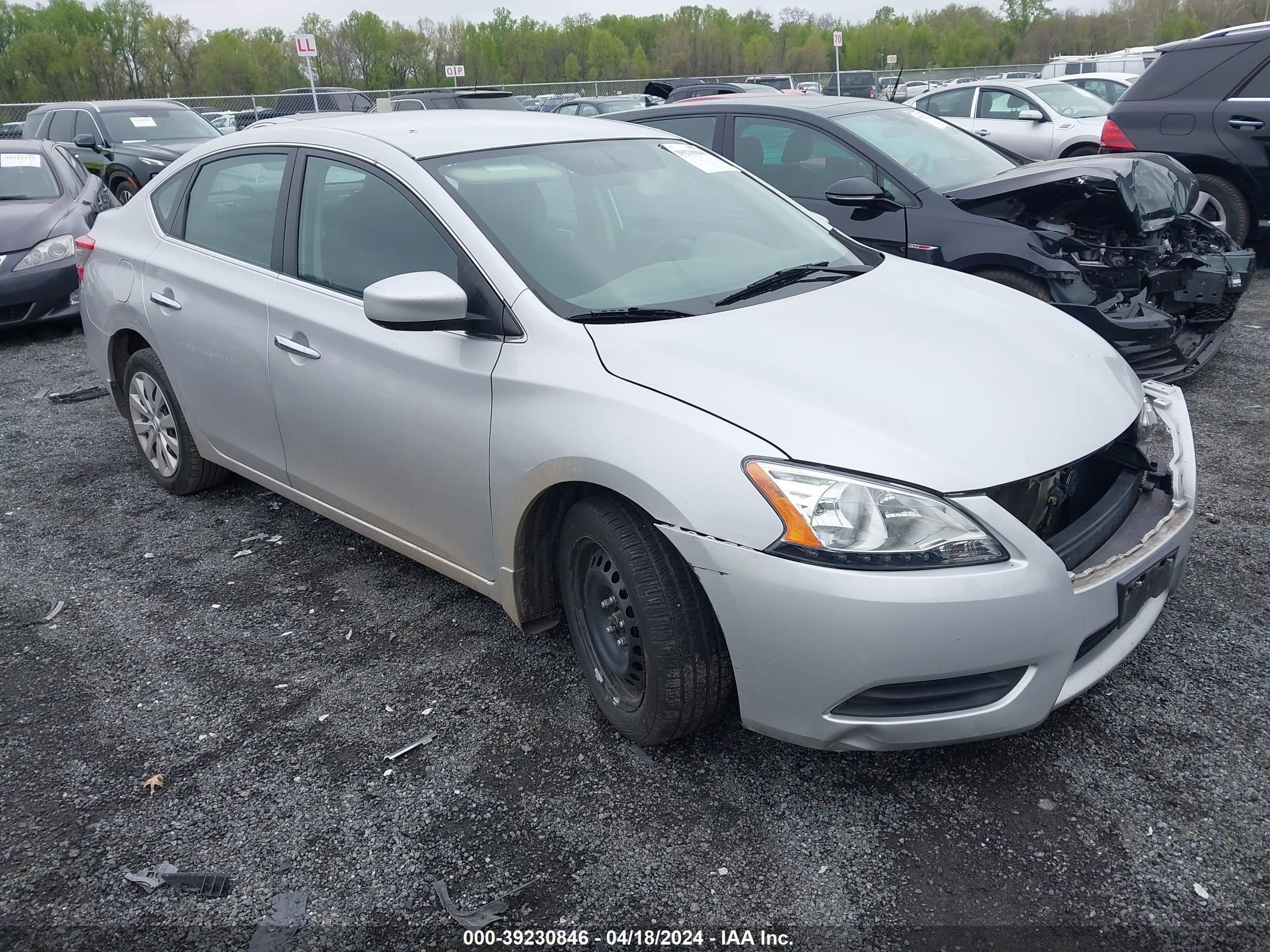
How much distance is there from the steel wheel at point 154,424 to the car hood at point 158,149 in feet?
31.3

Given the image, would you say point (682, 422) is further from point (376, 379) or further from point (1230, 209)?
point (1230, 209)

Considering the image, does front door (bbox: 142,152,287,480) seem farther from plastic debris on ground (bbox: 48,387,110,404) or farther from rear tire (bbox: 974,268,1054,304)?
rear tire (bbox: 974,268,1054,304)

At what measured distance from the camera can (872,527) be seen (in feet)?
7.05

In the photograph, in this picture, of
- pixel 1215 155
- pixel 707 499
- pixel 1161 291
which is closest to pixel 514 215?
pixel 707 499

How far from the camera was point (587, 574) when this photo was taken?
8.86 feet

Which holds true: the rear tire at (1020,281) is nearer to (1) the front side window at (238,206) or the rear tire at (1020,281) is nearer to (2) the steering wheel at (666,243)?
(2) the steering wheel at (666,243)

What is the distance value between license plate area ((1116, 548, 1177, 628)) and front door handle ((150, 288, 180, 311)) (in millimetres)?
3590

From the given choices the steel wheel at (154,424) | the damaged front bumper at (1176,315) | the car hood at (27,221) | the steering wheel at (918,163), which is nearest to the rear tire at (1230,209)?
the damaged front bumper at (1176,315)

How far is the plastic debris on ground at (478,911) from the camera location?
2158mm

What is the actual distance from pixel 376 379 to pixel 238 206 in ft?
4.37

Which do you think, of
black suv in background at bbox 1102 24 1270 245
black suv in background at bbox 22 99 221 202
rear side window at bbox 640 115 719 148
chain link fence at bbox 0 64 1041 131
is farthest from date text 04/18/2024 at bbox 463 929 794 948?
chain link fence at bbox 0 64 1041 131

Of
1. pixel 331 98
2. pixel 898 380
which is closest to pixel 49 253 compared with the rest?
pixel 898 380

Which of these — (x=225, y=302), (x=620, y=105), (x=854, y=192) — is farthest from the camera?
(x=620, y=105)

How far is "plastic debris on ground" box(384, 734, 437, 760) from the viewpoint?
8.95 ft
